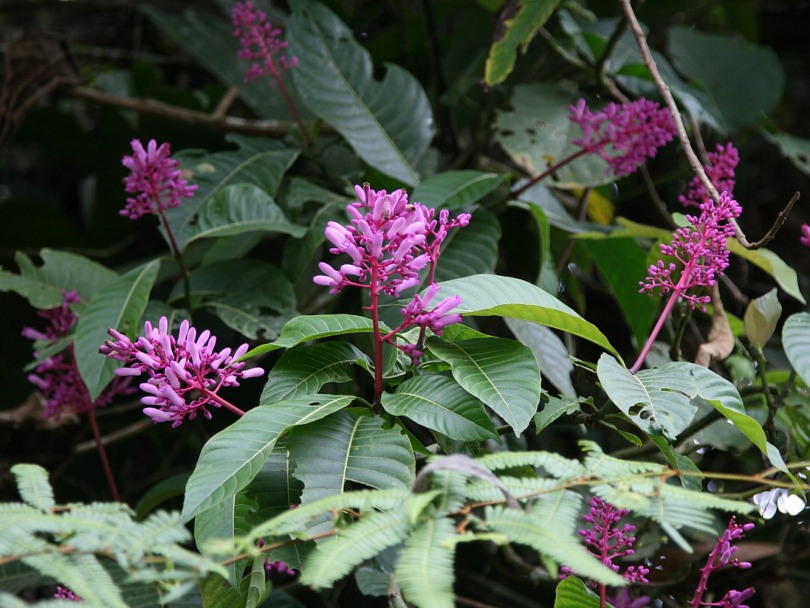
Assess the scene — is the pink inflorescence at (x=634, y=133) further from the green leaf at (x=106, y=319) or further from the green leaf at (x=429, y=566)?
the green leaf at (x=429, y=566)

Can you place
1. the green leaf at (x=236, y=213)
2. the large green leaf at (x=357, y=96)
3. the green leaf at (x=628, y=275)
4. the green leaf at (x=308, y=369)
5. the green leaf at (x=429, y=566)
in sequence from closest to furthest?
the green leaf at (x=429, y=566) < the green leaf at (x=308, y=369) < the green leaf at (x=236, y=213) < the green leaf at (x=628, y=275) < the large green leaf at (x=357, y=96)

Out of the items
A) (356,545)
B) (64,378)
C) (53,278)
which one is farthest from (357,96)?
(356,545)

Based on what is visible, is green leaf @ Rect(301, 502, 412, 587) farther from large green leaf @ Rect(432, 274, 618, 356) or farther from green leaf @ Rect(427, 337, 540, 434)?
large green leaf @ Rect(432, 274, 618, 356)

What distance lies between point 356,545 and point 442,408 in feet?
0.94

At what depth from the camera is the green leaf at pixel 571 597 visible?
1076 mm

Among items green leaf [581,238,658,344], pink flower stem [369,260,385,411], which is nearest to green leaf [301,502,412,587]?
pink flower stem [369,260,385,411]

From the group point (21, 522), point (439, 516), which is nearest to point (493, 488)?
point (439, 516)

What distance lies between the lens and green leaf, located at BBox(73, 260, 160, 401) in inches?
55.2

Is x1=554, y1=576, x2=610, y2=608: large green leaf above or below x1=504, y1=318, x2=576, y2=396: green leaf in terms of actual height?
below

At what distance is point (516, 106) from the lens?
2025 millimetres

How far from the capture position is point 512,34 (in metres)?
1.79

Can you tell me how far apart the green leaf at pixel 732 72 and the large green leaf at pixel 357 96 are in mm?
924

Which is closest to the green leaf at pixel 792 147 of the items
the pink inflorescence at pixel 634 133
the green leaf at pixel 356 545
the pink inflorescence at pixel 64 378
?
the pink inflorescence at pixel 634 133

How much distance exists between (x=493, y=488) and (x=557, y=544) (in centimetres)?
11
